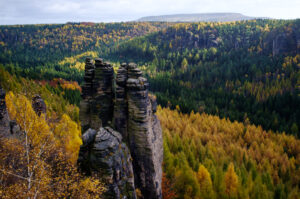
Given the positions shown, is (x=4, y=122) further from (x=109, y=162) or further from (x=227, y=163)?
(x=227, y=163)

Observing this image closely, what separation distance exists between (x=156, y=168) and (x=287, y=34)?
21957 centimetres

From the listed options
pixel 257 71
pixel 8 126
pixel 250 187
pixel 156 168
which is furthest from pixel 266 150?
pixel 257 71

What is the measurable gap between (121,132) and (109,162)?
22.0ft

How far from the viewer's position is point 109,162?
690 inches

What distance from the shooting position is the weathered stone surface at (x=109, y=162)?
57.8ft

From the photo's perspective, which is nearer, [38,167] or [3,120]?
[38,167]

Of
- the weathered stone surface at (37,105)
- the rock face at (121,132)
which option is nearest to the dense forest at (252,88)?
the weathered stone surface at (37,105)

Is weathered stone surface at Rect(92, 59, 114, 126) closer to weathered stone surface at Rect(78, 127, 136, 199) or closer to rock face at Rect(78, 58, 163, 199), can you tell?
rock face at Rect(78, 58, 163, 199)

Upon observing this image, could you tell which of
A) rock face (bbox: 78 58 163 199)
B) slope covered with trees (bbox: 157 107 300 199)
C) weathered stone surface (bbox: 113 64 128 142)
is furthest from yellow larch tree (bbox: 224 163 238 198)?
weathered stone surface (bbox: 113 64 128 142)

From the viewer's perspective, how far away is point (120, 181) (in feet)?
61.1

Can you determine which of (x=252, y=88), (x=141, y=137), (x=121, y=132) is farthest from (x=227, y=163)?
(x=252, y=88)

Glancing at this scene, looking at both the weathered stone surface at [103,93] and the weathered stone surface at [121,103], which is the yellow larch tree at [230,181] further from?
the weathered stone surface at [103,93]

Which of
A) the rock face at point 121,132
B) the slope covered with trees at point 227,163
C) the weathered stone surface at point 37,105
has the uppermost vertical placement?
the rock face at point 121,132

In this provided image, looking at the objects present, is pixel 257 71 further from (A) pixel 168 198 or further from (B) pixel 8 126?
(B) pixel 8 126
